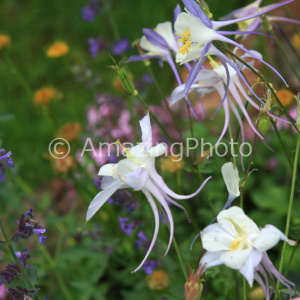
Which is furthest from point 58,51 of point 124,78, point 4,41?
point 124,78

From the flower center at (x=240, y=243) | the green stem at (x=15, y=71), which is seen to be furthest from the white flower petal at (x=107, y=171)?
the green stem at (x=15, y=71)

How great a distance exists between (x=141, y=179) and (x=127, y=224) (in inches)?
22.1

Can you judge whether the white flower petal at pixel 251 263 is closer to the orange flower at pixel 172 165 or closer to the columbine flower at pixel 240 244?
the columbine flower at pixel 240 244

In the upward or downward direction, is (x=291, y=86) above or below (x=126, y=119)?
below

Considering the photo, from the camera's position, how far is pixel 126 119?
1.99 meters

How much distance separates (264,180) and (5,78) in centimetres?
202

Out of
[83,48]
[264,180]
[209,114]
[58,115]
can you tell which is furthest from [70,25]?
[264,180]

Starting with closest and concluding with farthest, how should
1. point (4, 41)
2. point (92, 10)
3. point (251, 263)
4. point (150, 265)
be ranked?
point (251, 263) < point (150, 265) < point (4, 41) < point (92, 10)

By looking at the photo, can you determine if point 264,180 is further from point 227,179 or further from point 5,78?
point 5,78

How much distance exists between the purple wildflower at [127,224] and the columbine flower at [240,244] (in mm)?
549

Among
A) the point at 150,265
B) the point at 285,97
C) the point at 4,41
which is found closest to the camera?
the point at 150,265

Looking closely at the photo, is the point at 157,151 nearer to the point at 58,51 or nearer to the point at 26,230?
the point at 26,230

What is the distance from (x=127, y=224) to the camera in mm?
1353

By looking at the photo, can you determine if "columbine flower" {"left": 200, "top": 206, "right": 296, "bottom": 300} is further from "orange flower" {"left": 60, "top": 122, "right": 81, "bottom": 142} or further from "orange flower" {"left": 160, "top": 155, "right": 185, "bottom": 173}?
"orange flower" {"left": 60, "top": 122, "right": 81, "bottom": 142}
